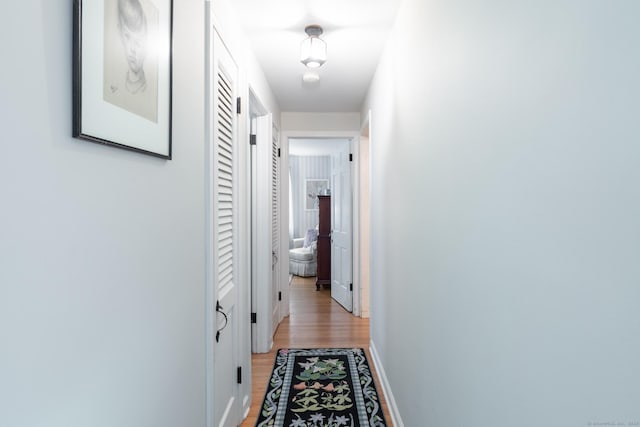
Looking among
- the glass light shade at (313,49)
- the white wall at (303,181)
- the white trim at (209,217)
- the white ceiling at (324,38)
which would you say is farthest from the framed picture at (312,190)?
→ the white trim at (209,217)

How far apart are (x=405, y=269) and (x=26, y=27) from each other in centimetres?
180

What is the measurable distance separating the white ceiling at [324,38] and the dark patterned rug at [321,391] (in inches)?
95.9

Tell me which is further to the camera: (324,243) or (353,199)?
(324,243)

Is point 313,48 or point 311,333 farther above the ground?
point 313,48

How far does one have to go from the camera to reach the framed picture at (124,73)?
0.73m

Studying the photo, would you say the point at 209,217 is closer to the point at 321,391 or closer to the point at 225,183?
the point at 225,183

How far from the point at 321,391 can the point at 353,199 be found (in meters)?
2.33

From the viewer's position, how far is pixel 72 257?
0.73 meters

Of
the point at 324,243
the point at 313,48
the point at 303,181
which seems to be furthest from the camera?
the point at 303,181

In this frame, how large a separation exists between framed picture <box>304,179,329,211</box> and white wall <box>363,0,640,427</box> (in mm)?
6518

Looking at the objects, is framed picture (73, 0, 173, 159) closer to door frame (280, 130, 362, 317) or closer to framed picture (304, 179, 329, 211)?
door frame (280, 130, 362, 317)

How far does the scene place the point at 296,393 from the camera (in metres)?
2.55

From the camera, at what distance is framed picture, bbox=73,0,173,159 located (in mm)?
735

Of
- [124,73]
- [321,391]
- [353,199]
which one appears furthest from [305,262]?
[124,73]
